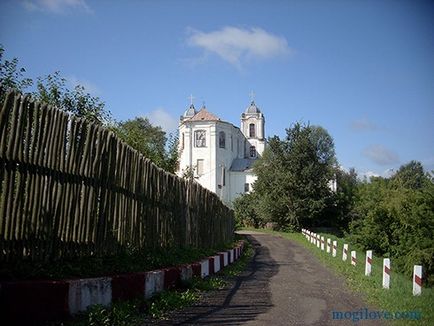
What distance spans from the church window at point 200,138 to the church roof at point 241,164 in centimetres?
703

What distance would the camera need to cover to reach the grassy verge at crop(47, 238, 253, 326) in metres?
6.15

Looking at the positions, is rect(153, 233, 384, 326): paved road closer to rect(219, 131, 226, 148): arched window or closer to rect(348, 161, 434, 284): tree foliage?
rect(348, 161, 434, 284): tree foliage

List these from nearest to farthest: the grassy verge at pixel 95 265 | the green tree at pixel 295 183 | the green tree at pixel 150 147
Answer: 1. the grassy verge at pixel 95 265
2. the green tree at pixel 150 147
3. the green tree at pixel 295 183

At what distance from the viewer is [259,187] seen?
177 feet

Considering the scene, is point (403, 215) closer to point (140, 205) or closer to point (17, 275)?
point (140, 205)

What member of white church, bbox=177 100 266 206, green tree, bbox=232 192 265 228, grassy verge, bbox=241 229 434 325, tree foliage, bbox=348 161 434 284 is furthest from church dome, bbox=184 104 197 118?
grassy verge, bbox=241 229 434 325

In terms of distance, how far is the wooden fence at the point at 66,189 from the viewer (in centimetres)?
590

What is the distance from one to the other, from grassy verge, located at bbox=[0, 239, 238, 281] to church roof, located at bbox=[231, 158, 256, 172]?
6157cm

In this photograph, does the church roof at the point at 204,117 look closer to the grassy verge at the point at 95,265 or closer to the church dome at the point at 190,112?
the church dome at the point at 190,112

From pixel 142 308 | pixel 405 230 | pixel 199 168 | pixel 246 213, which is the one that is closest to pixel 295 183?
pixel 246 213

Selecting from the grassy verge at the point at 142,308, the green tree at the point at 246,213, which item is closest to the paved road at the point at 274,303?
the grassy verge at the point at 142,308

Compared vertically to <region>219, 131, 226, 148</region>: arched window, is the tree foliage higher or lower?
lower

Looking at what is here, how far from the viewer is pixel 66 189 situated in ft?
22.4

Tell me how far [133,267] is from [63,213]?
85.3 inches
